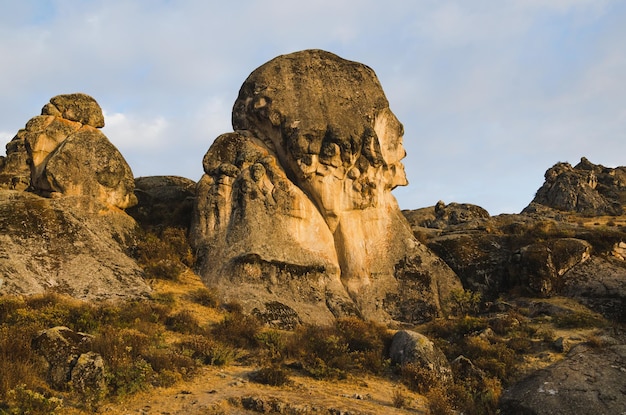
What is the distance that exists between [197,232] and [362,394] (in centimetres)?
1520

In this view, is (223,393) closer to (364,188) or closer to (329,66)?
(364,188)

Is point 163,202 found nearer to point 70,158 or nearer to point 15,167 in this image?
point 70,158

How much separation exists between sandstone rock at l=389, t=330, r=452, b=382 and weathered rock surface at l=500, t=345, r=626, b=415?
1974mm

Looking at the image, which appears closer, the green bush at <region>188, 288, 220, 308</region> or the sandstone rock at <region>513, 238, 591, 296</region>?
the green bush at <region>188, 288, 220, 308</region>

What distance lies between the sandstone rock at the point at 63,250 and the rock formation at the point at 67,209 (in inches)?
1.4

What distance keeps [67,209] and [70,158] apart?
9.60 ft

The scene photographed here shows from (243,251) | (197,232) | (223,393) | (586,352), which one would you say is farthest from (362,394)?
(197,232)

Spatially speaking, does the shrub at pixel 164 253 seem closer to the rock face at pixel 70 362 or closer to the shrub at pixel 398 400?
the rock face at pixel 70 362

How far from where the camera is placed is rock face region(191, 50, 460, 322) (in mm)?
25875

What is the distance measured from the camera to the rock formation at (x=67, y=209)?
21344mm

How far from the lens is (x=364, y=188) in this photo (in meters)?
30.4

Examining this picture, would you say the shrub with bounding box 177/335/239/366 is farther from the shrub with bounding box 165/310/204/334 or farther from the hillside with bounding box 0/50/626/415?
the shrub with bounding box 165/310/204/334

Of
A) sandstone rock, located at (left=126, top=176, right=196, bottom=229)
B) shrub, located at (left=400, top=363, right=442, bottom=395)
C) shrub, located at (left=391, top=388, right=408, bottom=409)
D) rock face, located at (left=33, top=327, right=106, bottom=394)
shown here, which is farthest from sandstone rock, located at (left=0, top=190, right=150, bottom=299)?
shrub, located at (left=391, top=388, right=408, bottom=409)

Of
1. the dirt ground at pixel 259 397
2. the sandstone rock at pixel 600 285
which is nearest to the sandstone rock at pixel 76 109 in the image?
the dirt ground at pixel 259 397
